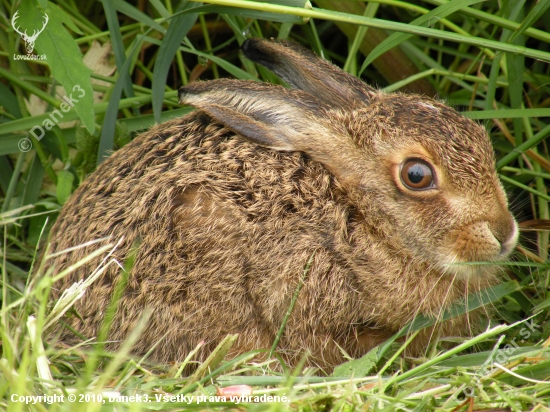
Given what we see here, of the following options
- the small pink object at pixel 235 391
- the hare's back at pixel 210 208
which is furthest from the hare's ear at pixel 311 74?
the small pink object at pixel 235 391

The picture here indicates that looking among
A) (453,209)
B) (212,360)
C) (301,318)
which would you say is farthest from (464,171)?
(212,360)

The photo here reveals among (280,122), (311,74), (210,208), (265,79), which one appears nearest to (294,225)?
(210,208)

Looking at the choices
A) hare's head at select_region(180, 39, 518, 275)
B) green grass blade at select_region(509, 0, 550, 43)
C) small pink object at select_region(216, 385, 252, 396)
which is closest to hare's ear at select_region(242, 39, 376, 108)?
hare's head at select_region(180, 39, 518, 275)

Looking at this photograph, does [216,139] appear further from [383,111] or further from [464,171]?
[464,171]

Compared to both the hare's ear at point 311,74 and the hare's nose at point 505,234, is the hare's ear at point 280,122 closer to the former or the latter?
the hare's ear at point 311,74

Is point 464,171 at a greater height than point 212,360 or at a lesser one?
greater

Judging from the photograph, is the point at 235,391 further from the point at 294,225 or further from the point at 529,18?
→ the point at 529,18

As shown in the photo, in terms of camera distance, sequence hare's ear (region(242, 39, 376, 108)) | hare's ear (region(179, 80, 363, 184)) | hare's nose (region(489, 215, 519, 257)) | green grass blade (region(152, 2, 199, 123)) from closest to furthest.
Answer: hare's nose (region(489, 215, 519, 257))
hare's ear (region(179, 80, 363, 184))
hare's ear (region(242, 39, 376, 108))
green grass blade (region(152, 2, 199, 123))

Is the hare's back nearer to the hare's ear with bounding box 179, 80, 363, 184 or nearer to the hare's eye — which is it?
the hare's ear with bounding box 179, 80, 363, 184
